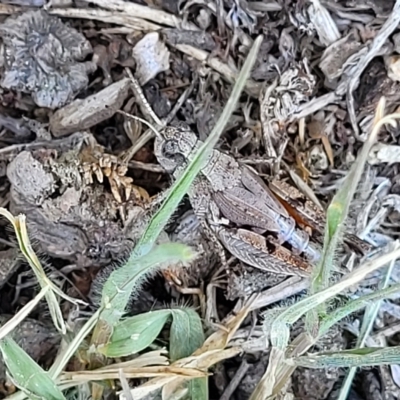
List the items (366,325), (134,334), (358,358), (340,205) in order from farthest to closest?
(366,325) < (134,334) < (358,358) < (340,205)

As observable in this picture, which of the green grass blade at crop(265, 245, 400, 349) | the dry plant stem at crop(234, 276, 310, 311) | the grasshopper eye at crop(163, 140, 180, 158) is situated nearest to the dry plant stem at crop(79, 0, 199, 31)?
the grasshopper eye at crop(163, 140, 180, 158)

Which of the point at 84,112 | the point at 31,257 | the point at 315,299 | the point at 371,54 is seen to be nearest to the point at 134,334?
the point at 31,257

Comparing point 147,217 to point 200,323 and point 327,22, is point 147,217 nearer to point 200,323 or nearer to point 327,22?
point 200,323

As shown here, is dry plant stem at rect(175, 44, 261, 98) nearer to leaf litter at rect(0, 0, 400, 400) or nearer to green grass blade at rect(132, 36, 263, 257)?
leaf litter at rect(0, 0, 400, 400)

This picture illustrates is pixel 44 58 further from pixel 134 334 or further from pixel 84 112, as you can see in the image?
pixel 134 334

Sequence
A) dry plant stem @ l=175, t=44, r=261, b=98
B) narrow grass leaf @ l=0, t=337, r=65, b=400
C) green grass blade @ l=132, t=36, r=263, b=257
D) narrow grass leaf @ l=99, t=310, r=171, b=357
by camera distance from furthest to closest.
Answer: dry plant stem @ l=175, t=44, r=261, b=98
narrow grass leaf @ l=99, t=310, r=171, b=357
narrow grass leaf @ l=0, t=337, r=65, b=400
green grass blade @ l=132, t=36, r=263, b=257

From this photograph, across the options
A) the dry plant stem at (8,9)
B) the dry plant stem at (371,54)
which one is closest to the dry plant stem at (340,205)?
the dry plant stem at (371,54)
